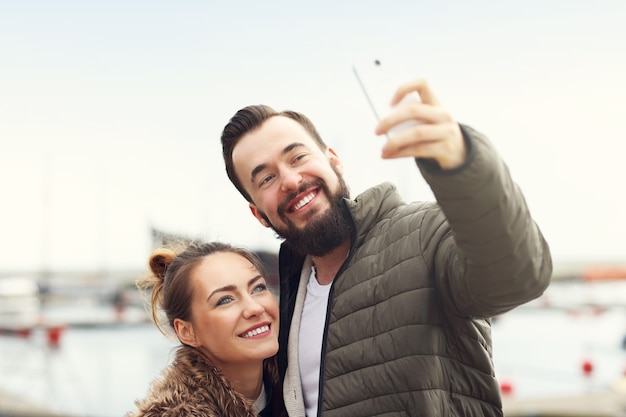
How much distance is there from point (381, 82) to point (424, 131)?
145 mm

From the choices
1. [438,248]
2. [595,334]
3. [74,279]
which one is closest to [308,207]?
[438,248]

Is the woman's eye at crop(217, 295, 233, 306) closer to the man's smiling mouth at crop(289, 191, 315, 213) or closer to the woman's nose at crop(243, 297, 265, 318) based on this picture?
the woman's nose at crop(243, 297, 265, 318)

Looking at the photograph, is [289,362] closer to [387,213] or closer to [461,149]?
[387,213]

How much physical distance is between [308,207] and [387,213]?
0.26m

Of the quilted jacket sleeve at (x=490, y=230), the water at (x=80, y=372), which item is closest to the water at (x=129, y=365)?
the water at (x=80, y=372)

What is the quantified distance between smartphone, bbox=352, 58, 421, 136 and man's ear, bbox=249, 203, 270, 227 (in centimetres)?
118

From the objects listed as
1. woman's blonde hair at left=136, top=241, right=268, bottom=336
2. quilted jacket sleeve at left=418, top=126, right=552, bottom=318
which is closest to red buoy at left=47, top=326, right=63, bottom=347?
woman's blonde hair at left=136, top=241, right=268, bottom=336

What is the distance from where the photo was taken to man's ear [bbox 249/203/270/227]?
2415mm

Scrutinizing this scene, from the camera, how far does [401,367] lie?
1721 mm

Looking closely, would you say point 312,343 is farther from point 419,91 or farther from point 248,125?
point 419,91

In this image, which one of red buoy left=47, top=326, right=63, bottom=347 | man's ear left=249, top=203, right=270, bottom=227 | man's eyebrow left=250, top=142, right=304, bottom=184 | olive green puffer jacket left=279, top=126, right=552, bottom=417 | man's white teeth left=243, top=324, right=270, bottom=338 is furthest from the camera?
red buoy left=47, top=326, right=63, bottom=347

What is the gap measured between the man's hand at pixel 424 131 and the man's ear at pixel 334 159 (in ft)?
3.48

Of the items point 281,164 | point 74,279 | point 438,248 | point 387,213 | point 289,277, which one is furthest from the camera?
point 74,279

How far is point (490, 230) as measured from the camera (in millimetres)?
1299
